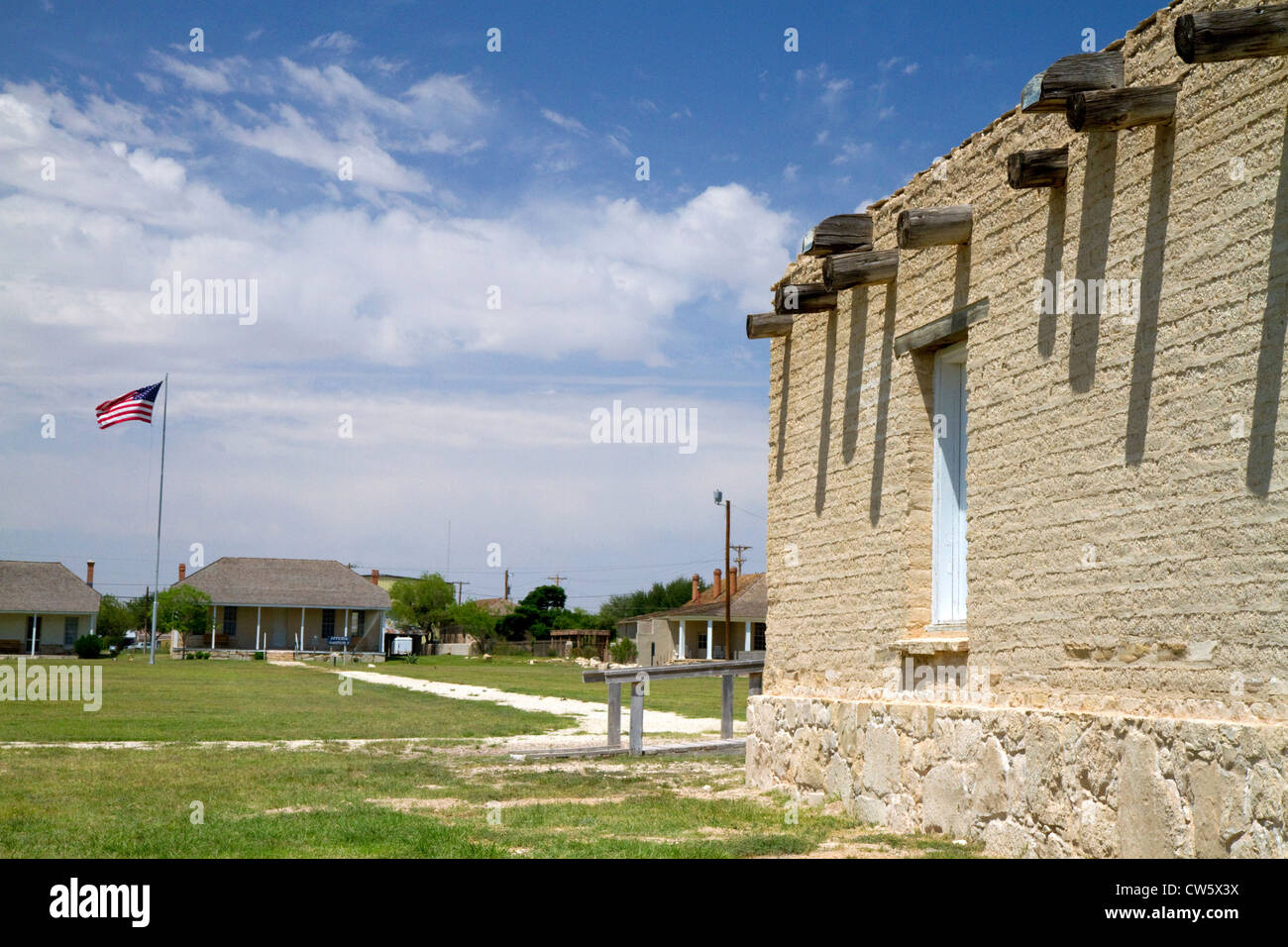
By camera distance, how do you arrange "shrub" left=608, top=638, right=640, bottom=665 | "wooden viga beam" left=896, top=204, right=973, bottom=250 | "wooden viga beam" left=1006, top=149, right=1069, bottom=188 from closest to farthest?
"wooden viga beam" left=1006, top=149, right=1069, bottom=188 → "wooden viga beam" left=896, top=204, right=973, bottom=250 → "shrub" left=608, top=638, right=640, bottom=665

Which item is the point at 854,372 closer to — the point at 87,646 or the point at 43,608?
the point at 87,646

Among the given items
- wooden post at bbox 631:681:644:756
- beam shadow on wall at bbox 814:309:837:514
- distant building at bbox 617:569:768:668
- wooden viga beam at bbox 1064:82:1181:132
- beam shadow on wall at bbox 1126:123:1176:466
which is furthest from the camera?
distant building at bbox 617:569:768:668

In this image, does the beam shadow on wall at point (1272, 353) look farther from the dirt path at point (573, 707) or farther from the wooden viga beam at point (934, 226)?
the dirt path at point (573, 707)

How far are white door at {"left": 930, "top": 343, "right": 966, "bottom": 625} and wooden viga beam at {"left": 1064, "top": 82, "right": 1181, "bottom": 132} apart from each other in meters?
2.71

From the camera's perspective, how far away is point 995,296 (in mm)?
8391

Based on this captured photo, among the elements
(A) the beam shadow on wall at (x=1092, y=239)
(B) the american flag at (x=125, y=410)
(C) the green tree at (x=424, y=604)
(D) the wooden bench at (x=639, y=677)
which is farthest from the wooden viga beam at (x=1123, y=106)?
(C) the green tree at (x=424, y=604)

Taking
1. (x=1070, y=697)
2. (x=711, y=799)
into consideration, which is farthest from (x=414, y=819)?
(x=1070, y=697)

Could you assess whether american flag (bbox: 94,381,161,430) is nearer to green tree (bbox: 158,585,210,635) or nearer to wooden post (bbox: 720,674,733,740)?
wooden post (bbox: 720,674,733,740)

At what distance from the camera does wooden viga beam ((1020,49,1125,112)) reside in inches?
272

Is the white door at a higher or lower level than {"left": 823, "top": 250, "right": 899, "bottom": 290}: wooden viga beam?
lower

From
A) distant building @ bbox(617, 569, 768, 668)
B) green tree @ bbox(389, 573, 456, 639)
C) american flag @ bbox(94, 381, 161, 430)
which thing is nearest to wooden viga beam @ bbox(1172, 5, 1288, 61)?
american flag @ bbox(94, 381, 161, 430)
